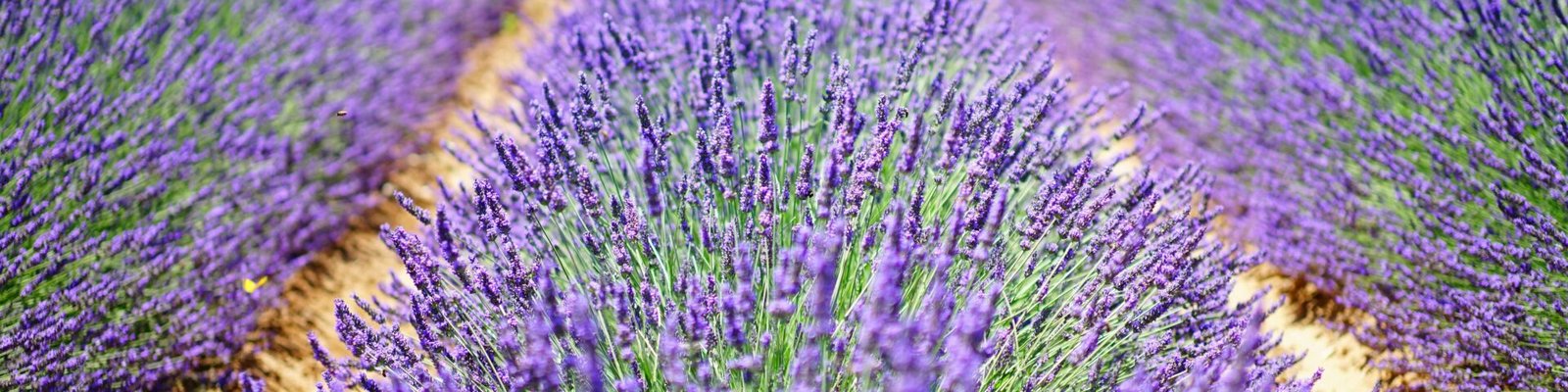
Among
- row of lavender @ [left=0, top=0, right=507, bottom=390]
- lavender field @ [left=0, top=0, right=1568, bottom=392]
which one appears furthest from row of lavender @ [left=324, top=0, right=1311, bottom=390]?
row of lavender @ [left=0, top=0, right=507, bottom=390]

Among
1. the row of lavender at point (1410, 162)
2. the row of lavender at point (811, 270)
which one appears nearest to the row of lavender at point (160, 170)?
the row of lavender at point (811, 270)

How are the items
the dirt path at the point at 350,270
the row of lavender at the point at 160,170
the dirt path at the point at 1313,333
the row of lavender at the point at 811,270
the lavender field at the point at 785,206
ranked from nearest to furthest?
the row of lavender at the point at 811,270 < the lavender field at the point at 785,206 < the row of lavender at the point at 160,170 < the dirt path at the point at 1313,333 < the dirt path at the point at 350,270

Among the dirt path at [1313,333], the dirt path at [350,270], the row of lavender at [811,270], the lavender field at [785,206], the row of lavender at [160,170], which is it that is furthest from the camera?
the dirt path at [350,270]

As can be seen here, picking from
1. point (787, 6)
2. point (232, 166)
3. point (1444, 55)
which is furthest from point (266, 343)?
point (1444, 55)

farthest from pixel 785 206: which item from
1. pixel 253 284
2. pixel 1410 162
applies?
pixel 1410 162

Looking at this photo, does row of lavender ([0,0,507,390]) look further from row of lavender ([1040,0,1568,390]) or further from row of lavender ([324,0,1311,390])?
row of lavender ([1040,0,1568,390])

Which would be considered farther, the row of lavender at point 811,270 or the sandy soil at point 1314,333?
the sandy soil at point 1314,333

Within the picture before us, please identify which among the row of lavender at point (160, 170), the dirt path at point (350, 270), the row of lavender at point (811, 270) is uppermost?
the row of lavender at point (811, 270)

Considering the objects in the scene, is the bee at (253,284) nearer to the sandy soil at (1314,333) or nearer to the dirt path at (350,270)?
the dirt path at (350,270)
